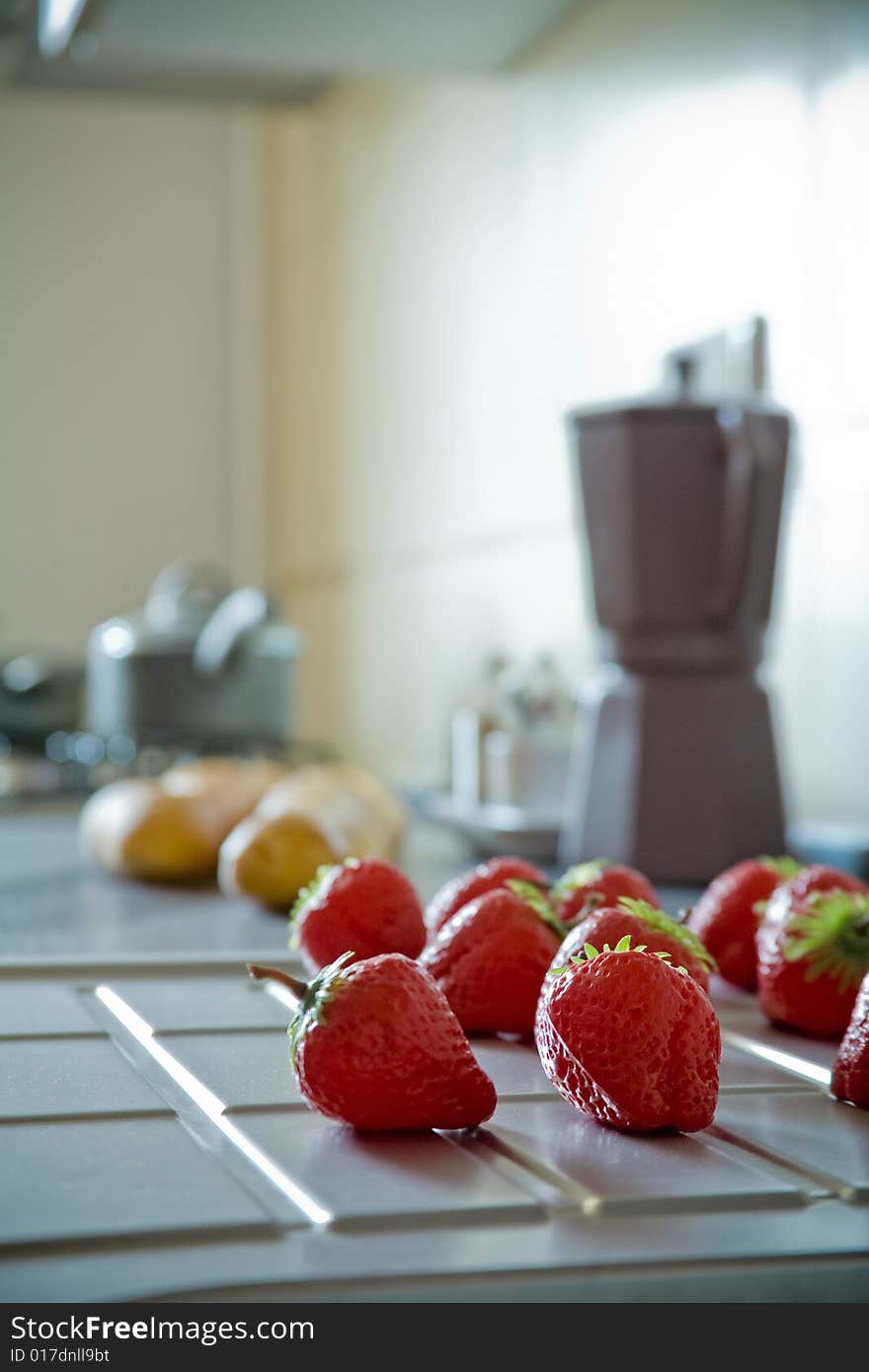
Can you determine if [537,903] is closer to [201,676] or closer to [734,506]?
[734,506]

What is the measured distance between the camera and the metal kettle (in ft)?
7.16

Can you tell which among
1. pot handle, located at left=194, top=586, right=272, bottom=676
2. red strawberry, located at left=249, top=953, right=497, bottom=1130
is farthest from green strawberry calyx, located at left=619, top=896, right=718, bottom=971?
pot handle, located at left=194, top=586, right=272, bottom=676

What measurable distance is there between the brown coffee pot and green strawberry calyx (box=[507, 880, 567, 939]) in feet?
1.73

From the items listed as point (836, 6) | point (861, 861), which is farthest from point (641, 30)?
point (861, 861)

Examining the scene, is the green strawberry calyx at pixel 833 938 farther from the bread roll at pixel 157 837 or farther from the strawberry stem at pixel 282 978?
the bread roll at pixel 157 837

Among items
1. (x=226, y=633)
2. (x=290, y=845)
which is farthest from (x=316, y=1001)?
(x=226, y=633)

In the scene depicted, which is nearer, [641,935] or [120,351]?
[641,935]

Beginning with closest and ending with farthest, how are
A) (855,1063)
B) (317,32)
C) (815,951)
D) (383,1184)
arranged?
(383,1184) → (855,1063) → (815,951) → (317,32)

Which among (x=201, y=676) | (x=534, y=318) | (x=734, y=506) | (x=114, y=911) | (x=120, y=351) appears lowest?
(x=114, y=911)

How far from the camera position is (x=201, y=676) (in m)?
2.19

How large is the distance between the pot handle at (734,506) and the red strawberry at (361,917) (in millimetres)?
552

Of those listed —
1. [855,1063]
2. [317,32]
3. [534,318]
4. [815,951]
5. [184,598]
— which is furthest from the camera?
[184,598]

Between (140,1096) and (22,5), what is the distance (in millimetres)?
1493

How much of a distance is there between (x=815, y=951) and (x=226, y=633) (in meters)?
1.52
